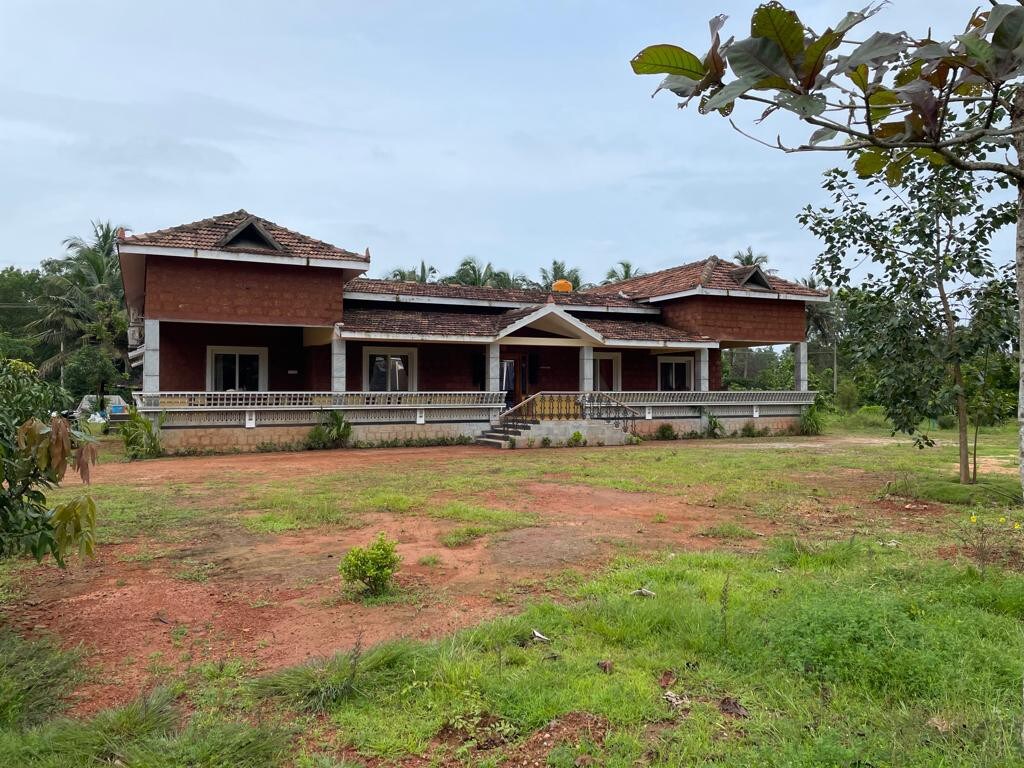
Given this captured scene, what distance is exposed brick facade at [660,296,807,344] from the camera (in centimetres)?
2494

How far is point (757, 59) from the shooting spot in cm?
180

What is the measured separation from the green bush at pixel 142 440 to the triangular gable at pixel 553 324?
9931 millimetres

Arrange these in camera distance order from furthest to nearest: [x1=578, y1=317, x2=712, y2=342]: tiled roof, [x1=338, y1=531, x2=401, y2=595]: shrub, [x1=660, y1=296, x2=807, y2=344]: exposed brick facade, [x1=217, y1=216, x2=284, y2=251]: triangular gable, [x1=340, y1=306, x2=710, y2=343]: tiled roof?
[x1=660, y1=296, x2=807, y2=344]: exposed brick facade
[x1=578, y1=317, x2=712, y2=342]: tiled roof
[x1=340, y1=306, x2=710, y2=343]: tiled roof
[x1=217, y1=216, x2=284, y2=251]: triangular gable
[x1=338, y1=531, x2=401, y2=595]: shrub

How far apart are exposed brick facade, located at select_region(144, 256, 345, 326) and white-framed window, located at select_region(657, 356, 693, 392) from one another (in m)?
13.5

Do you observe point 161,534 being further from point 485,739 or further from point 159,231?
point 159,231

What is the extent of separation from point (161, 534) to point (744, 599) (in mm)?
6349

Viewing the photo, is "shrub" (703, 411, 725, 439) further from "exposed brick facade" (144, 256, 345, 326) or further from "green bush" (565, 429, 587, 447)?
"exposed brick facade" (144, 256, 345, 326)

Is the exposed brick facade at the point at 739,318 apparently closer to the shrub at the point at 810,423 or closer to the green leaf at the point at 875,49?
the shrub at the point at 810,423

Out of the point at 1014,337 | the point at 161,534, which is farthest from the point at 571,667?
the point at 1014,337

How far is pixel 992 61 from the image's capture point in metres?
1.91

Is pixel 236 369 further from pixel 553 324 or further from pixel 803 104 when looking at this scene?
pixel 803 104

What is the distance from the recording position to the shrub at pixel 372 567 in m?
5.36

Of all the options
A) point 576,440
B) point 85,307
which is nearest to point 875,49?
point 576,440

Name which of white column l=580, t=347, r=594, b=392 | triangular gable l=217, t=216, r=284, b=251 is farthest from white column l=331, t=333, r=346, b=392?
white column l=580, t=347, r=594, b=392
